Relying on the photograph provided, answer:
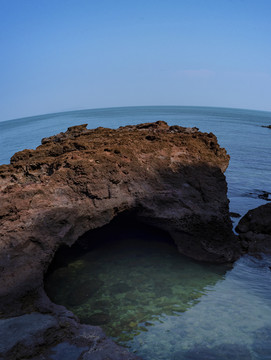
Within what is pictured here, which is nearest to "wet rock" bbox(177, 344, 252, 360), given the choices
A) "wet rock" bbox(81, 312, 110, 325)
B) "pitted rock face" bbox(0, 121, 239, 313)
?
"wet rock" bbox(81, 312, 110, 325)

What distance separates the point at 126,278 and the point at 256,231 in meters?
3.51

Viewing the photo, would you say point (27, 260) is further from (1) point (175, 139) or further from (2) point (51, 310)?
(1) point (175, 139)

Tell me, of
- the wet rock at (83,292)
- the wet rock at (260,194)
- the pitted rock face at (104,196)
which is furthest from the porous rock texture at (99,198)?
the wet rock at (260,194)

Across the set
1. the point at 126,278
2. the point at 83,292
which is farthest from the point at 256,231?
the point at 83,292

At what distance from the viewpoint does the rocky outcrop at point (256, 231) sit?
7.09 m

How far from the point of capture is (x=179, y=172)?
6762mm

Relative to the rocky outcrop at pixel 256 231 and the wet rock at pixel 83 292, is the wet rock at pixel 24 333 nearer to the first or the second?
the wet rock at pixel 83 292

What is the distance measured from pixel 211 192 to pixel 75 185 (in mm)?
2894

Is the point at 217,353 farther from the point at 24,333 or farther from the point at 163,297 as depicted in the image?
the point at 24,333

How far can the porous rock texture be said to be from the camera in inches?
188

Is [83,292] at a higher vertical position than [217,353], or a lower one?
higher

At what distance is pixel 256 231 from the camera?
7.55 meters

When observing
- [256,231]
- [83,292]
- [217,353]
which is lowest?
[217,353]

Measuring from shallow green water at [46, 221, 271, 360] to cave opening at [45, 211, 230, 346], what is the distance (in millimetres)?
15
